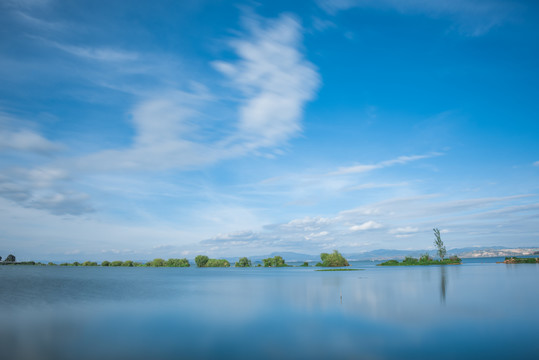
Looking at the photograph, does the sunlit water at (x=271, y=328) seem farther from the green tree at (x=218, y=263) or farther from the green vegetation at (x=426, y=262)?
the green tree at (x=218, y=263)

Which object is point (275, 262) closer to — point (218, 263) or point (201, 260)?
point (218, 263)

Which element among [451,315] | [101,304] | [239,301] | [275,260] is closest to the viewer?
[451,315]

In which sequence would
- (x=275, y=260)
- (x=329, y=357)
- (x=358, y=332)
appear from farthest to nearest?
(x=275, y=260), (x=358, y=332), (x=329, y=357)

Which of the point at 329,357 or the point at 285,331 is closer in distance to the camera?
the point at 329,357

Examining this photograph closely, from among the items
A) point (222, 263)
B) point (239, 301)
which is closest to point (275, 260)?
point (222, 263)

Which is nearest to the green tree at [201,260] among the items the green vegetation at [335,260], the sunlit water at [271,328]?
the green vegetation at [335,260]

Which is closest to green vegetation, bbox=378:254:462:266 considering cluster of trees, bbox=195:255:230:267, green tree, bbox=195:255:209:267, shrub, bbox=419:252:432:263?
shrub, bbox=419:252:432:263

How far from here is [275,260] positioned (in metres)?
186

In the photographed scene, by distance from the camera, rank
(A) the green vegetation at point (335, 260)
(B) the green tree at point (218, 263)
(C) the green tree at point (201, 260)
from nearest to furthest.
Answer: (A) the green vegetation at point (335, 260)
(B) the green tree at point (218, 263)
(C) the green tree at point (201, 260)

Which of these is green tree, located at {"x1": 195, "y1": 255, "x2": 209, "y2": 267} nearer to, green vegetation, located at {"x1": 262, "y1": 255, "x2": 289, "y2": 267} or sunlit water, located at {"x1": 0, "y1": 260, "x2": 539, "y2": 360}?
green vegetation, located at {"x1": 262, "y1": 255, "x2": 289, "y2": 267}

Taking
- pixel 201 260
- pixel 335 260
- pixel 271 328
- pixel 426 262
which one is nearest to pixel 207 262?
pixel 201 260

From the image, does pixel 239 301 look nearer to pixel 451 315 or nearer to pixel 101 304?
pixel 101 304

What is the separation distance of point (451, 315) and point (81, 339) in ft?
87.0

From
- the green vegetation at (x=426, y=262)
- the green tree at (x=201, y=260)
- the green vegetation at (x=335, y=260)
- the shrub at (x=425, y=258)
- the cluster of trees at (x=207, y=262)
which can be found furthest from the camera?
the green tree at (x=201, y=260)
